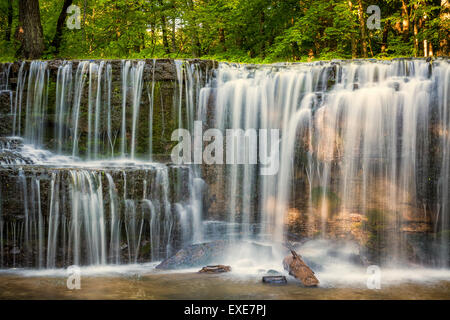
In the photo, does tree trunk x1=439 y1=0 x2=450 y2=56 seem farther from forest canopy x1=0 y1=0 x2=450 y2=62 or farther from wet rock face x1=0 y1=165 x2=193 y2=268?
wet rock face x1=0 y1=165 x2=193 y2=268

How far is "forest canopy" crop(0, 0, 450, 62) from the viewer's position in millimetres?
13385

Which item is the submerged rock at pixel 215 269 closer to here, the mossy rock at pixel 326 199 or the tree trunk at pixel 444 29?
the mossy rock at pixel 326 199

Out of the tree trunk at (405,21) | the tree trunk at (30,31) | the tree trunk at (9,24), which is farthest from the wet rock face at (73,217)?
the tree trunk at (405,21)

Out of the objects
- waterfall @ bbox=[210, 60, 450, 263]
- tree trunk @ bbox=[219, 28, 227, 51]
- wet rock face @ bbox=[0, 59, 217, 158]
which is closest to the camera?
waterfall @ bbox=[210, 60, 450, 263]

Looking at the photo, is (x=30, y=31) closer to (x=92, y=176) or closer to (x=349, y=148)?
(x=92, y=176)

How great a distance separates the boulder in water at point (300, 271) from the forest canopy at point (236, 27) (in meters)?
9.23

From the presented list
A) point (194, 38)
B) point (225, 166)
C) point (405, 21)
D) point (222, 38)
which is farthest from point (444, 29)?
point (194, 38)

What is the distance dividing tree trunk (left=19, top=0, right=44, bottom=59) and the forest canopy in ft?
0.10

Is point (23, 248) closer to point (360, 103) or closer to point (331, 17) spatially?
point (360, 103)

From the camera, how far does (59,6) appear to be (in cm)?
1603

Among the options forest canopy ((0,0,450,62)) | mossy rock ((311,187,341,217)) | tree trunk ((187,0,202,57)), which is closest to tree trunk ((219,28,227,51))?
forest canopy ((0,0,450,62))

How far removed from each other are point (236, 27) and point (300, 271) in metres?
12.9

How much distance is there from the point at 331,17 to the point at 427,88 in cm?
759

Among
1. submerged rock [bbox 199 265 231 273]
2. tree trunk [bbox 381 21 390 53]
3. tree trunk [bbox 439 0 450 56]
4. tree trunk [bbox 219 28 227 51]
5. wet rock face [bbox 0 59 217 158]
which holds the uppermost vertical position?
tree trunk [bbox 219 28 227 51]
